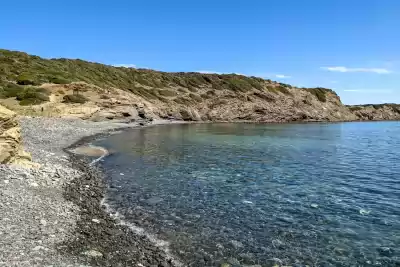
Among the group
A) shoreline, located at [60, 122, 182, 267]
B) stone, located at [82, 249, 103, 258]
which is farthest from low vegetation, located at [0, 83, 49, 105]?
stone, located at [82, 249, 103, 258]

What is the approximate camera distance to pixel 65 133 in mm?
42281

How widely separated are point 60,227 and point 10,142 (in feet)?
27.6

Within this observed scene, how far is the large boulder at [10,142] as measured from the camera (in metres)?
17.2

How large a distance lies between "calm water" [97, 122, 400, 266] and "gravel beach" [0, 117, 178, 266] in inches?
46.3

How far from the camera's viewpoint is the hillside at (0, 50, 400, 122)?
207 ft

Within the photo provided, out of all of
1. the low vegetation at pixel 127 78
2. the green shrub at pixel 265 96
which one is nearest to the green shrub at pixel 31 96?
the low vegetation at pixel 127 78

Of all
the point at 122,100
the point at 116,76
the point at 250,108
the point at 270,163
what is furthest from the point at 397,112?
the point at 270,163

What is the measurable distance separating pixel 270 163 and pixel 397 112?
19778 centimetres

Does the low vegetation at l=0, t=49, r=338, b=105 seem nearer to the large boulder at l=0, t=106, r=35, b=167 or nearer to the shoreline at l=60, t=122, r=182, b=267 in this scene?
the large boulder at l=0, t=106, r=35, b=167

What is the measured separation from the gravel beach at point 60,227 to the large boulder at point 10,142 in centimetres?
87

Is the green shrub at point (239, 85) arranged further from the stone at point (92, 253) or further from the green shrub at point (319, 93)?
the stone at point (92, 253)

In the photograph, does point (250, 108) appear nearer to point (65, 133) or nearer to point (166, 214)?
point (65, 133)

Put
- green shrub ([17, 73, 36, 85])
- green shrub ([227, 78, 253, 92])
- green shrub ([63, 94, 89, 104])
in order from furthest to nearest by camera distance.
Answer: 1. green shrub ([227, 78, 253, 92])
2. green shrub ([17, 73, 36, 85])
3. green shrub ([63, 94, 89, 104])

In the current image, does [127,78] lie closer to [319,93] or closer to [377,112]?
[319,93]
